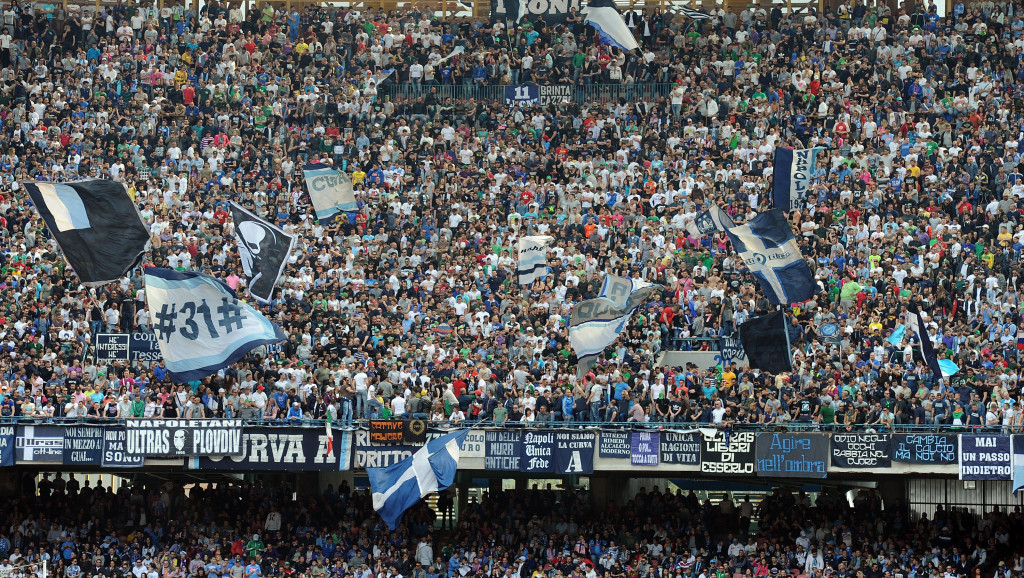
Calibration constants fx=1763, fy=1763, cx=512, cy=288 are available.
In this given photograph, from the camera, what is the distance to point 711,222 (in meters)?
37.0

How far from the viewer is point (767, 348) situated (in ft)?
102

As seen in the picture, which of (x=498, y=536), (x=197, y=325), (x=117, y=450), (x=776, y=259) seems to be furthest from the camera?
(x=498, y=536)

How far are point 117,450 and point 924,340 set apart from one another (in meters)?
14.7

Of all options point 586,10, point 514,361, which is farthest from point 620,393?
point 586,10

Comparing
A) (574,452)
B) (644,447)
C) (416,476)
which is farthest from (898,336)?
(416,476)

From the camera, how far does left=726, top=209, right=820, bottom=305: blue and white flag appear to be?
107 feet

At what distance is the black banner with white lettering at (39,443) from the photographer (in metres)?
32.3

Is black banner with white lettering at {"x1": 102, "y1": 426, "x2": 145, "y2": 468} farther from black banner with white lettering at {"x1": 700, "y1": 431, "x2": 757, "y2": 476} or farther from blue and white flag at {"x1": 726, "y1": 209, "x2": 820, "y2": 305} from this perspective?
blue and white flag at {"x1": 726, "y1": 209, "x2": 820, "y2": 305}

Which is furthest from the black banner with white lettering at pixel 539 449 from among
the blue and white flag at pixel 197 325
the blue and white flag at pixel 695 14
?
the blue and white flag at pixel 695 14

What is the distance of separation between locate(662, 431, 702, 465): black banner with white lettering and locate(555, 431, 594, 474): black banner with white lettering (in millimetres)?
1341

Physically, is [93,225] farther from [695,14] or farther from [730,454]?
[695,14]

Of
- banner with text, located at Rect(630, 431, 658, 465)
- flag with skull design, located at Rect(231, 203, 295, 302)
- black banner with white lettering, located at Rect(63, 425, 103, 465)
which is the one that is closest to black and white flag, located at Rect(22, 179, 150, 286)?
flag with skull design, located at Rect(231, 203, 295, 302)

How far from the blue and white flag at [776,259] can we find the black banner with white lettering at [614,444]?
3.98 meters

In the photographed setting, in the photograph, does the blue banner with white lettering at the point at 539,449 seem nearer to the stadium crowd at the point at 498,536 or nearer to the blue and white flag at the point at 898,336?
the stadium crowd at the point at 498,536
